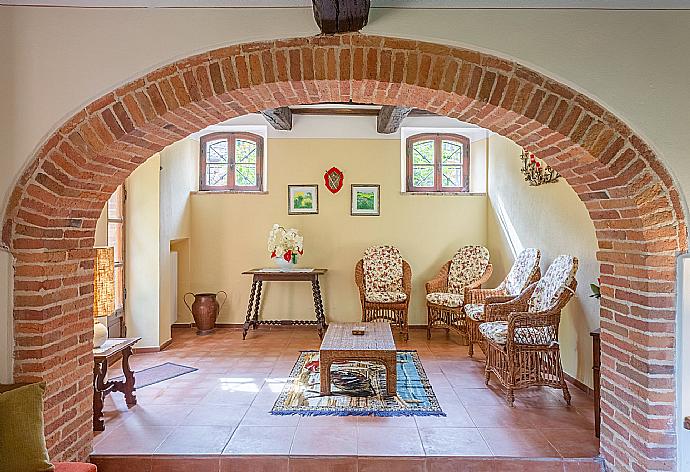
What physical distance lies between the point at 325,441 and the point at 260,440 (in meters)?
0.42

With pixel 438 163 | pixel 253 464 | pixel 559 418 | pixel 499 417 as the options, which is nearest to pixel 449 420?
pixel 499 417

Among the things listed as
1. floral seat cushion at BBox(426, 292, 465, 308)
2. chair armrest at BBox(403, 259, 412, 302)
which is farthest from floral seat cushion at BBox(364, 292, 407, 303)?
floral seat cushion at BBox(426, 292, 465, 308)

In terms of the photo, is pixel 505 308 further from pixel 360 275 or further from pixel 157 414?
pixel 157 414

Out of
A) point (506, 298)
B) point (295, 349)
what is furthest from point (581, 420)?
point (295, 349)

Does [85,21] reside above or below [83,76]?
above

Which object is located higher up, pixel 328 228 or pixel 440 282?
pixel 328 228

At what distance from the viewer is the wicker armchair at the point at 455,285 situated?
6.87 m

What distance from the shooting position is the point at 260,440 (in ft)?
12.1

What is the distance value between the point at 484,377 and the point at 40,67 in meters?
4.26

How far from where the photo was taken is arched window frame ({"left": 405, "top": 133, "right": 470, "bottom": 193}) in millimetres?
7934

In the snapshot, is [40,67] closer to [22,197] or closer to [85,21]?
[85,21]

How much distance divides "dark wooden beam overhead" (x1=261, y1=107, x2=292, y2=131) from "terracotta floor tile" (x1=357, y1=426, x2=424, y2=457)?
3.67 metres

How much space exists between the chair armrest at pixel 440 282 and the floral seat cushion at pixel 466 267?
0.05 m

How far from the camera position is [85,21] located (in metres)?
3.10
